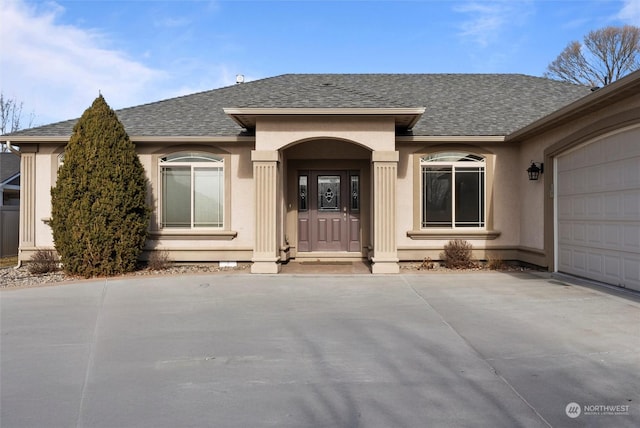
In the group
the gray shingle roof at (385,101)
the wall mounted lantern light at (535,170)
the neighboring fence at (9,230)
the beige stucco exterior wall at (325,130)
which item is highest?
the gray shingle roof at (385,101)

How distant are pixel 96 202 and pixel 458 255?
326 inches

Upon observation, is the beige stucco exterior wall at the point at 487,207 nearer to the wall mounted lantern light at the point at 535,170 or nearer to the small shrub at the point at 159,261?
the wall mounted lantern light at the point at 535,170

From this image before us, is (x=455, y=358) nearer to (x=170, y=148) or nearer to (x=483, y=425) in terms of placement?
(x=483, y=425)

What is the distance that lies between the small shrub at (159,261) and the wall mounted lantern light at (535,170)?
883cm

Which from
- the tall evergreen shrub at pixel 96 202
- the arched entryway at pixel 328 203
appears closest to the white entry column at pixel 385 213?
the arched entryway at pixel 328 203

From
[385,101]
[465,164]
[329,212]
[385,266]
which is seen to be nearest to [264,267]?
[385,266]

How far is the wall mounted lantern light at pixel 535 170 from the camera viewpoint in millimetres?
10248

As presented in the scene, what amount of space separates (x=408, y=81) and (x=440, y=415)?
43.3 ft

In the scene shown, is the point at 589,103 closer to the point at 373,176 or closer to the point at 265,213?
the point at 373,176

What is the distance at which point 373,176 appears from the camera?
33.4ft

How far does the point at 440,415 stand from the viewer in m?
3.44

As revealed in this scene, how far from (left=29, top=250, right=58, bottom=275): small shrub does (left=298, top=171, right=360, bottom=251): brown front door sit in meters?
6.00

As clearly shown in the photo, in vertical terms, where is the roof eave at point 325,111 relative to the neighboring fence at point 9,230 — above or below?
above

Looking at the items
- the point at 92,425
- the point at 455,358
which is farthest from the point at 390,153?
the point at 92,425
